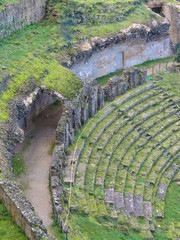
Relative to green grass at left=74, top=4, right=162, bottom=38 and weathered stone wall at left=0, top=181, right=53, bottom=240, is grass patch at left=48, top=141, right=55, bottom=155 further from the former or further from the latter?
green grass at left=74, top=4, right=162, bottom=38

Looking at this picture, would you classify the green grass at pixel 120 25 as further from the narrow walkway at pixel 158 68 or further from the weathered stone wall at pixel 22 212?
the weathered stone wall at pixel 22 212

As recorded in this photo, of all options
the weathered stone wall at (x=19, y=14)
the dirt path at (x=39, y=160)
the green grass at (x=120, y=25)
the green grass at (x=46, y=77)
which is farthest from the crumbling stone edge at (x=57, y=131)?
the weathered stone wall at (x=19, y=14)

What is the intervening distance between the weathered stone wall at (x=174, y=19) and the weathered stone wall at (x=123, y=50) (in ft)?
5.80

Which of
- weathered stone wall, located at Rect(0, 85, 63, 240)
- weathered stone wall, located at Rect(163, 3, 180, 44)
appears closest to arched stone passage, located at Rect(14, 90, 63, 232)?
weathered stone wall, located at Rect(0, 85, 63, 240)

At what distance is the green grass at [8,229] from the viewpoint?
14.4 metres

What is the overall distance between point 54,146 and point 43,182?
2.85m

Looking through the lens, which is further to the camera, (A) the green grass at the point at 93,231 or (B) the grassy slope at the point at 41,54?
(B) the grassy slope at the point at 41,54

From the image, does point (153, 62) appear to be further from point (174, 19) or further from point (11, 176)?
point (11, 176)

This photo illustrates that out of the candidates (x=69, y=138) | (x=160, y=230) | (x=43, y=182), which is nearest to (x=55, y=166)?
(x=43, y=182)

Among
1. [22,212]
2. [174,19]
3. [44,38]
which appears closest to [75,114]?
[44,38]

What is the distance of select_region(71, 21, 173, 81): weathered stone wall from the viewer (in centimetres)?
2841

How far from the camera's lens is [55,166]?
19781 millimetres

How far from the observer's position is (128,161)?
23.1 meters

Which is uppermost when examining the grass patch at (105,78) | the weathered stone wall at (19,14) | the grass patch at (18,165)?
the weathered stone wall at (19,14)
